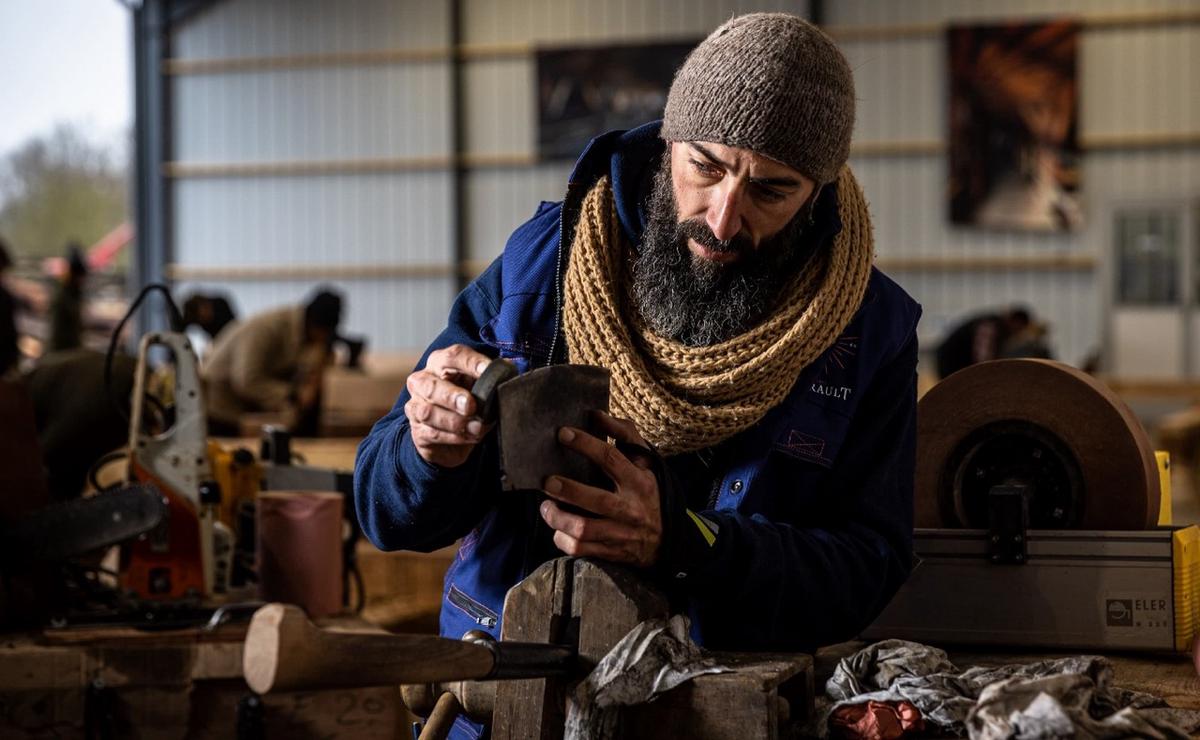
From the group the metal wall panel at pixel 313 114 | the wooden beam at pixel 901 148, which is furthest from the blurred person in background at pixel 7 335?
the wooden beam at pixel 901 148

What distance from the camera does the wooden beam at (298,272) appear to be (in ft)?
40.8

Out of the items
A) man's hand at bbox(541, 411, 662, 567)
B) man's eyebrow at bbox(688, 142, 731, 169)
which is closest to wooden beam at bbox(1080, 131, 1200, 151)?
man's eyebrow at bbox(688, 142, 731, 169)

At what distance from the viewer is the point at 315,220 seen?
41.4 ft

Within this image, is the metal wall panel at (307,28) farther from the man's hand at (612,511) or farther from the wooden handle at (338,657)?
the wooden handle at (338,657)

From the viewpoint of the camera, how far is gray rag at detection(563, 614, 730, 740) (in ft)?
4.19

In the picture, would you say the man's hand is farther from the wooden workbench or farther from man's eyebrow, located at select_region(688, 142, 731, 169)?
the wooden workbench

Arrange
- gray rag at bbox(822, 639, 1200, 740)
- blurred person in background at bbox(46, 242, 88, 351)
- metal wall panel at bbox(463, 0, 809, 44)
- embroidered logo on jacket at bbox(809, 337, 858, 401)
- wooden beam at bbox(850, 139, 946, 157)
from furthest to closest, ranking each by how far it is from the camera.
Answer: metal wall panel at bbox(463, 0, 809, 44)
wooden beam at bbox(850, 139, 946, 157)
blurred person in background at bbox(46, 242, 88, 351)
embroidered logo on jacket at bbox(809, 337, 858, 401)
gray rag at bbox(822, 639, 1200, 740)

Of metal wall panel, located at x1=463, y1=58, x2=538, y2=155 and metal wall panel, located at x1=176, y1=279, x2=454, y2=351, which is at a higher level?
metal wall panel, located at x1=463, y1=58, x2=538, y2=155

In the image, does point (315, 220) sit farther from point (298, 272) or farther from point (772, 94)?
point (772, 94)

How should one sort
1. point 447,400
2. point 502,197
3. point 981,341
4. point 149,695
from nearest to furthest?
point 447,400 < point 149,695 < point 981,341 < point 502,197

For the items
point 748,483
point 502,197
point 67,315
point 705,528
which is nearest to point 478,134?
point 502,197

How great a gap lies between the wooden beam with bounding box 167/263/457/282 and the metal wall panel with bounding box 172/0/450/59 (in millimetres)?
1913

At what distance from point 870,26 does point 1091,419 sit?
34.2 feet

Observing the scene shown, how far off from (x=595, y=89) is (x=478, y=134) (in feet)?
3.63
